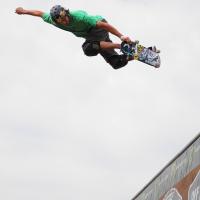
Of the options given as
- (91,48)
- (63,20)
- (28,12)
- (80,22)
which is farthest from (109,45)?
(28,12)

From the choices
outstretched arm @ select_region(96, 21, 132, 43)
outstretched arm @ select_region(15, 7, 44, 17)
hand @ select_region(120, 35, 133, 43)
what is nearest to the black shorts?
outstretched arm @ select_region(96, 21, 132, 43)

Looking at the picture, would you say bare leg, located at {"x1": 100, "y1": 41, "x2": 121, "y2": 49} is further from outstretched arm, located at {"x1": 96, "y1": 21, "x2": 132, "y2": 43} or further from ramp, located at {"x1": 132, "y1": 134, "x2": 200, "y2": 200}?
ramp, located at {"x1": 132, "y1": 134, "x2": 200, "y2": 200}

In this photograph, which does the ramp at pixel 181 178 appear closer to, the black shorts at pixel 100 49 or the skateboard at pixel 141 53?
the skateboard at pixel 141 53

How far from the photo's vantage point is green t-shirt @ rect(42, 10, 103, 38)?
55.4 feet

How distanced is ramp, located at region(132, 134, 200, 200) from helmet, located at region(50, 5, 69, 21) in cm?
778

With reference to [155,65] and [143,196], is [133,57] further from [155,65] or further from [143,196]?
[143,196]

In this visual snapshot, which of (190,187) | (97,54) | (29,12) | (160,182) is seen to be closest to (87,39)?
(97,54)

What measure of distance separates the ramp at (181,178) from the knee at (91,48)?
636 cm

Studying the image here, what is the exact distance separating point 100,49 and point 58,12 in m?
1.54

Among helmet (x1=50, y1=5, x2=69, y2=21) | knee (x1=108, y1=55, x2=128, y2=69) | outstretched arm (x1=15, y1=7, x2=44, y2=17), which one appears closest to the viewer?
helmet (x1=50, y1=5, x2=69, y2=21)

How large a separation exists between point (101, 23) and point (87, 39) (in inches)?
33.7

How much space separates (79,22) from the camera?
16969 millimetres

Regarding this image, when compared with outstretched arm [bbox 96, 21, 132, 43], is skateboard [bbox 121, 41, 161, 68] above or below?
below

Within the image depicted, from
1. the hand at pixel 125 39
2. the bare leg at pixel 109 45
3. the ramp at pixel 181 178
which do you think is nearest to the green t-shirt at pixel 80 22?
the bare leg at pixel 109 45
